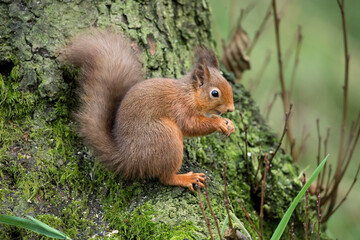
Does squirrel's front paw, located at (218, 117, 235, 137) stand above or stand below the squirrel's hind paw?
above

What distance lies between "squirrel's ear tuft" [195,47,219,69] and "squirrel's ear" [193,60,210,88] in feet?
0.18

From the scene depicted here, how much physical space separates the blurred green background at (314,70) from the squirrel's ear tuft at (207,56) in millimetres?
2304

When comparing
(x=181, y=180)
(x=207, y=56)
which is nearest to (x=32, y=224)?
(x=181, y=180)

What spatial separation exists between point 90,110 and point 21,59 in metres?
0.46

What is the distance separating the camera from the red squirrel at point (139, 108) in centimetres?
205

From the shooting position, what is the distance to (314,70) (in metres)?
5.19

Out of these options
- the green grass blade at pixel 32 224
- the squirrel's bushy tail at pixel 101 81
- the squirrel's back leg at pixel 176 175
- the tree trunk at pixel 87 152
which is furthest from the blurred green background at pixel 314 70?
the green grass blade at pixel 32 224

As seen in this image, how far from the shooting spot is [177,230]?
1861mm

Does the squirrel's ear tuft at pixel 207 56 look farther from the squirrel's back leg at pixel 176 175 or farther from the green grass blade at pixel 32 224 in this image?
the green grass blade at pixel 32 224

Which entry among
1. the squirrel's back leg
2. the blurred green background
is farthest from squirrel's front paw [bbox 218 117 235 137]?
the blurred green background

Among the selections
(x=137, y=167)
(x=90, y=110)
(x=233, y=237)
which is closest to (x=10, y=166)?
(x=90, y=110)

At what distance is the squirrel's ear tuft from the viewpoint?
90.7 inches

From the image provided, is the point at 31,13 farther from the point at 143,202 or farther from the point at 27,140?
the point at 143,202

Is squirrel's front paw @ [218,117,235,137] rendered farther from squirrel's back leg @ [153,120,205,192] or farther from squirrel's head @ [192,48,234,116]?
squirrel's back leg @ [153,120,205,192]
